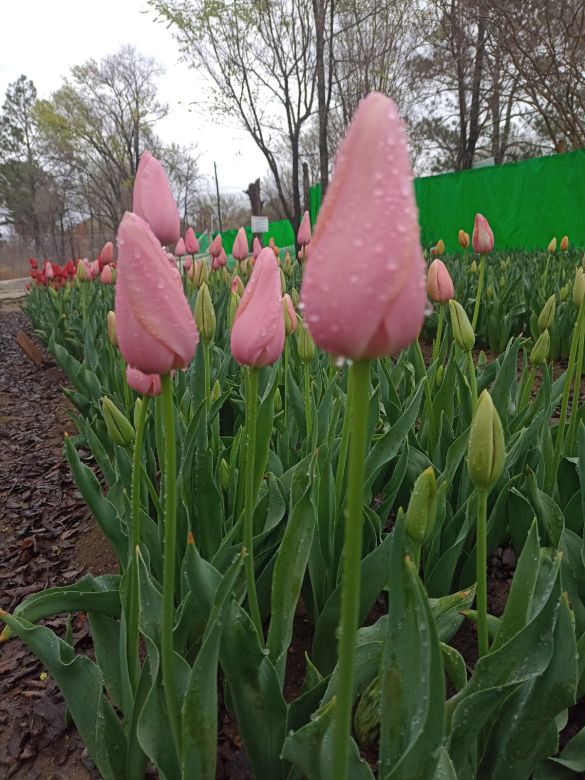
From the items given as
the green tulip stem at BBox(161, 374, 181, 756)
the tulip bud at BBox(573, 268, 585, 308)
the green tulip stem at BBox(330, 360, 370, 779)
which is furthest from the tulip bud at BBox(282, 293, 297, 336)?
the green tulip stem at BBox(330, 360, 370, 779)

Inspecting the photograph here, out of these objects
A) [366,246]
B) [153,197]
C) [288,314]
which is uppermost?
[153,197]

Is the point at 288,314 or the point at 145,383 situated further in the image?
the point at 288,314

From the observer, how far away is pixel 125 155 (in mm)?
29047

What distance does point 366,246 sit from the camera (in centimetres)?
41

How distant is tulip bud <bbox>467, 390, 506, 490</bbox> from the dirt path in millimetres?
963

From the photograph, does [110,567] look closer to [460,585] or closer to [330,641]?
[330,641]

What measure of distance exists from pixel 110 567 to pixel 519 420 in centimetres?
134

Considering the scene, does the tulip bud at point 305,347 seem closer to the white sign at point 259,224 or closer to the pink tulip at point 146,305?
the pink tulip at point 146,305

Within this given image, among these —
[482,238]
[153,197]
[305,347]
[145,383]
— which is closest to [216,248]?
[482,238]

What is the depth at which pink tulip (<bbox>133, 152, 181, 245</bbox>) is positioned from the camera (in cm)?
128

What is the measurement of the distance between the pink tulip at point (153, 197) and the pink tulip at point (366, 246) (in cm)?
96

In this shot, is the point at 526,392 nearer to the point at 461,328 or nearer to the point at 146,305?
the point at 461,328

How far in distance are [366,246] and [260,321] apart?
1.53ft

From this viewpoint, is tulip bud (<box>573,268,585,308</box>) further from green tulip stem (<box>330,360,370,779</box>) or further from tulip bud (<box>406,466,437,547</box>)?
green tulip stem (<box>330,360,370,779</box>)
